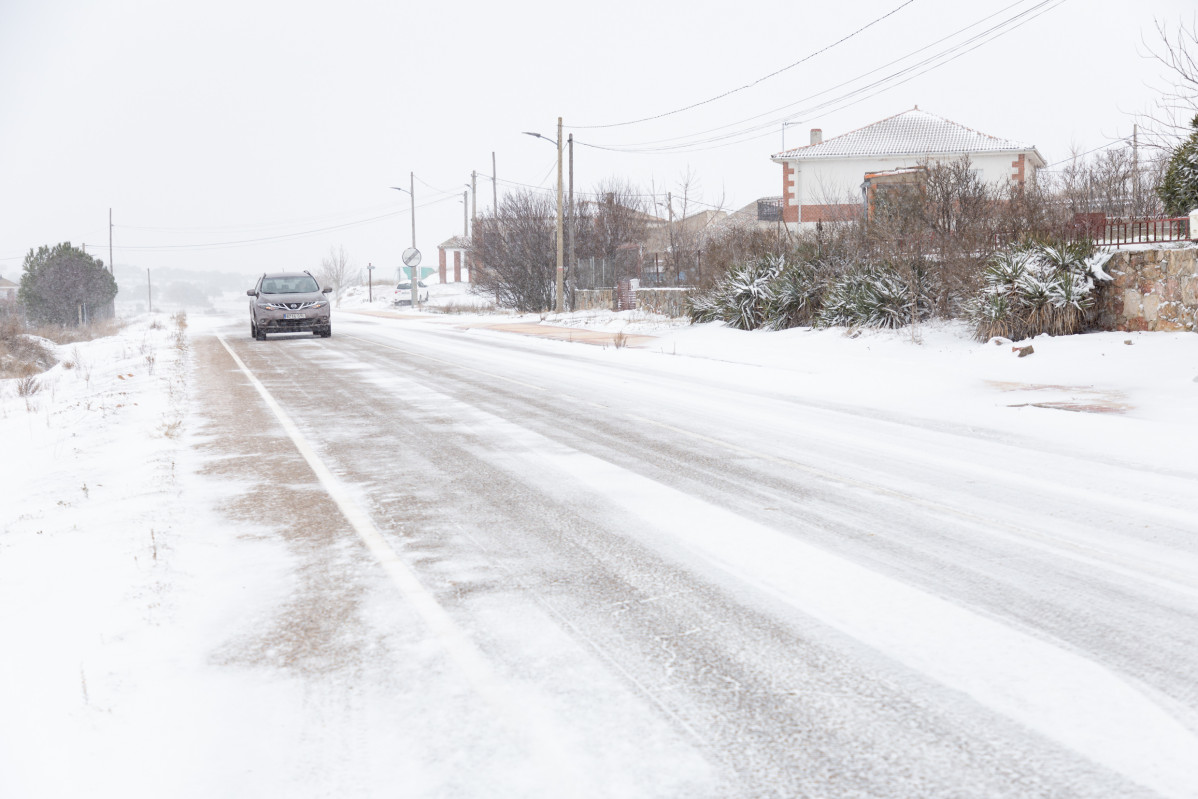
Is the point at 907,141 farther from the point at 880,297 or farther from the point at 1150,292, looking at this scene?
the point at 1150,292

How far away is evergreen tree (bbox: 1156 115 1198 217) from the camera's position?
15.8m

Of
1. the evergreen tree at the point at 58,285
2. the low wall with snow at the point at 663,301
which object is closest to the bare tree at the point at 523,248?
the low wall with snow at the point at 663,301

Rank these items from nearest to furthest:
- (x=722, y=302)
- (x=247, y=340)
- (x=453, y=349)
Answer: (x=453, y=349)
(x=722, y=302)
(x=247, y=340)

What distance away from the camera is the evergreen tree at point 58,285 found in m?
74.1

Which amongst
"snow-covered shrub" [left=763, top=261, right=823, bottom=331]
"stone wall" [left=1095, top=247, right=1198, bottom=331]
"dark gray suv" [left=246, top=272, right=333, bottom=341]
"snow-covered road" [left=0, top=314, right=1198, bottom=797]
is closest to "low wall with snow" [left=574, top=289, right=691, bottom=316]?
"snow-covered shrub" [left=763, top=261, right=823, bottom=331]

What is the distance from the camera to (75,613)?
4.43 metres

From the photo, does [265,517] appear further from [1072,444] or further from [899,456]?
[1072,444]

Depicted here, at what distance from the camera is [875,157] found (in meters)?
50.5

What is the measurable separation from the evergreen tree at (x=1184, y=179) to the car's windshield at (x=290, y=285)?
19994 millimetres

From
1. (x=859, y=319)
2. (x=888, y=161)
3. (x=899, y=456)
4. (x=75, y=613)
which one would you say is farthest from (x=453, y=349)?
(x=888, y=161)

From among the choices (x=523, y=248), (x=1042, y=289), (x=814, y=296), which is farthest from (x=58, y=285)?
(x=1042, y=289)

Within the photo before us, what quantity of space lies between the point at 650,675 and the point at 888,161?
51.3m

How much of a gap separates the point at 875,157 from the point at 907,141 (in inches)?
94.5

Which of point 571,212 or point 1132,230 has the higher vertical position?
point 571,212
